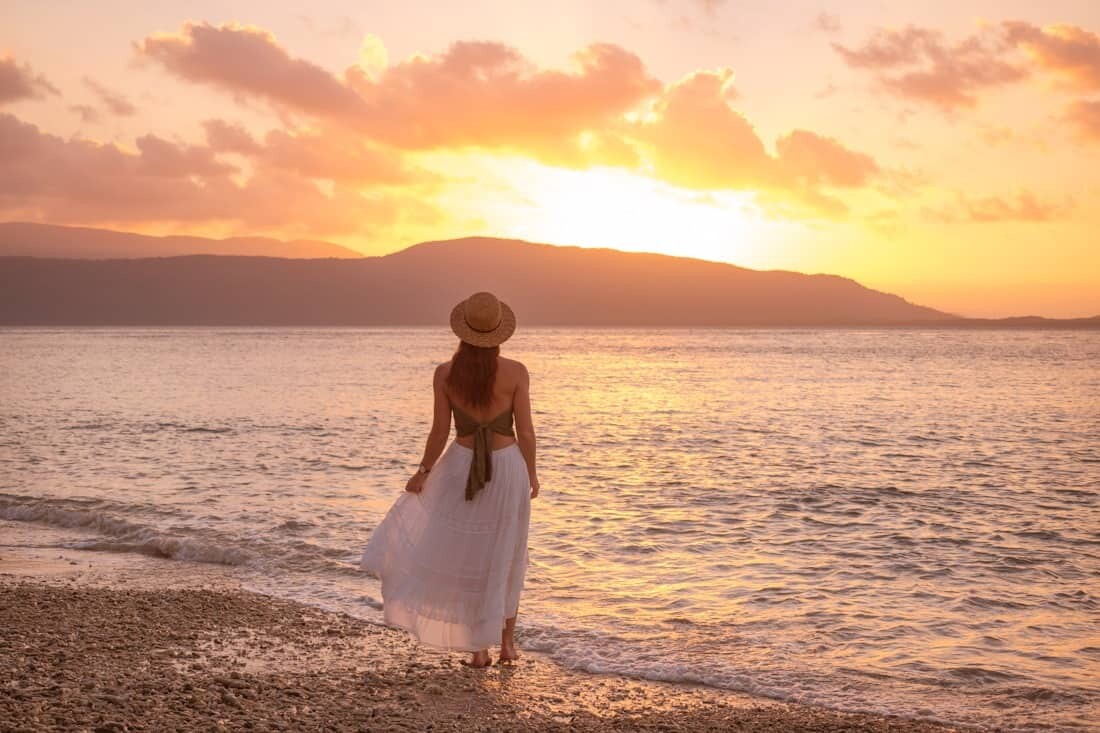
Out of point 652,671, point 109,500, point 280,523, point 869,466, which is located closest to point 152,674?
point 652,671

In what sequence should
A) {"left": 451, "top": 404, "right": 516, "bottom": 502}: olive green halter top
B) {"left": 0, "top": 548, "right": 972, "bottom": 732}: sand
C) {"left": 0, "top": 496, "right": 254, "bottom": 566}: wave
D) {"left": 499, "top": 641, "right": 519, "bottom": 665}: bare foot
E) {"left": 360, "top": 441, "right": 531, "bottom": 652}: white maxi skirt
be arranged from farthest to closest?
{"left": 0, "top": 496, "right": 254, "bottom": 566}: wave → {"left": 499, "top": 641, "right": 519, "bottom": 665}: bare foot → {"left": 360, "top": 441, "right": 531, "bottom": 652}: white maxi skirt → {"left": 451, "top": 404, "right": 516, "bottom": 502}: olive green halter top → {"left": 0, "top": 548, "right": 972, "bottom": 732}: sand

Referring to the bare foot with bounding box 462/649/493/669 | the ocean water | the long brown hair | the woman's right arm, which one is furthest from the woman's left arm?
the ocean water

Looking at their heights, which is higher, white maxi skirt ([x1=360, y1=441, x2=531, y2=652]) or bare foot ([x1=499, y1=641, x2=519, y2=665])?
white maxi skirt ([x1=360, y1=441, x2=531, y2=652])

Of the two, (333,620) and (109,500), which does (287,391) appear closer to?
(109,500)

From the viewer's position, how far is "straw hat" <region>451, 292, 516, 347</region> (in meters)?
5.96

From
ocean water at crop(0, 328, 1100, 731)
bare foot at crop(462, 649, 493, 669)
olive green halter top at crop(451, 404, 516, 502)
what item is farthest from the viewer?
ocean water at crop(0, 328, 1100, 731)

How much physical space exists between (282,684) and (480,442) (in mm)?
1914

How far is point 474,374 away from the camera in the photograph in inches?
238

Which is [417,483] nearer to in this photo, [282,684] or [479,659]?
[479,659]

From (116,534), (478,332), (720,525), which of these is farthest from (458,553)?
(116,534)

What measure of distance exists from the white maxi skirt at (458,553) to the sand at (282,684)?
38 cm

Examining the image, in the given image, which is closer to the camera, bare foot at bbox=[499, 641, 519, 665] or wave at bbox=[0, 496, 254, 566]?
bare foot at bbox=[499, 641, 519, 665]

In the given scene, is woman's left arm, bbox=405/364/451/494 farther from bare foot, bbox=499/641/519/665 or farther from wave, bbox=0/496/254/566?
wave, bbox=0/496/254/566

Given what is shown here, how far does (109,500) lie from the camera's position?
14.2 m
